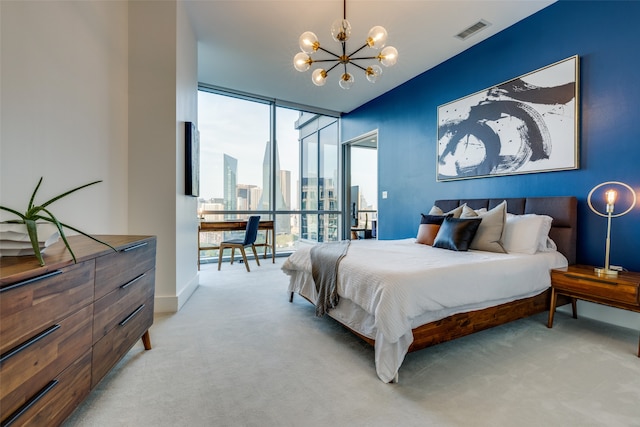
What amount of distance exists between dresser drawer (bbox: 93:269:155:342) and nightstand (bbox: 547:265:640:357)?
123 inches

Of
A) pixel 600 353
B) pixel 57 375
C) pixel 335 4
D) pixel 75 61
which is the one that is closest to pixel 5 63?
pixel 75 61

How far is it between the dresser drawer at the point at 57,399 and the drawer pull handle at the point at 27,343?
15cm

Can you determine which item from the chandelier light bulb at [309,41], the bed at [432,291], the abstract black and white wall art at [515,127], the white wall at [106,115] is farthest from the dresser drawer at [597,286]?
the white wall at [106,115]

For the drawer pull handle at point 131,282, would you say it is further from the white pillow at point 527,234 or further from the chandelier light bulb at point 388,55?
the white pillow at point 527,234

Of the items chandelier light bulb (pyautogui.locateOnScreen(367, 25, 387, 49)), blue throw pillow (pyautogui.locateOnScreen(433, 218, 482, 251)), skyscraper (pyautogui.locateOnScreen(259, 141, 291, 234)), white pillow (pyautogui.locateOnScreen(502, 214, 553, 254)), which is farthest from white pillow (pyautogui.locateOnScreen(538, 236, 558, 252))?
skyscraper (pyautogui.locateOnScreen(259, 141, 291, 234))

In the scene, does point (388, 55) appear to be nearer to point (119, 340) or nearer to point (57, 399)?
point (119, 340)

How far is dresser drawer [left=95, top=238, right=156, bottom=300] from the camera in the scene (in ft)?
4.32

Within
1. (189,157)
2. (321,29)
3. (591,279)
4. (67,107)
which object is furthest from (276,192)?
(591,279)

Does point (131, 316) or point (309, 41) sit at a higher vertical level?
point (309, 41)

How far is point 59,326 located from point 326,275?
1616 millimetres

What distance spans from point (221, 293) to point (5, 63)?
8.33ft

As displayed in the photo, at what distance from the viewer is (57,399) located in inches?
41.2

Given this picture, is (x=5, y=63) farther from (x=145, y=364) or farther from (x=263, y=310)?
(x=263, y=310)

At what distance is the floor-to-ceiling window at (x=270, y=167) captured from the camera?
4973 mm
